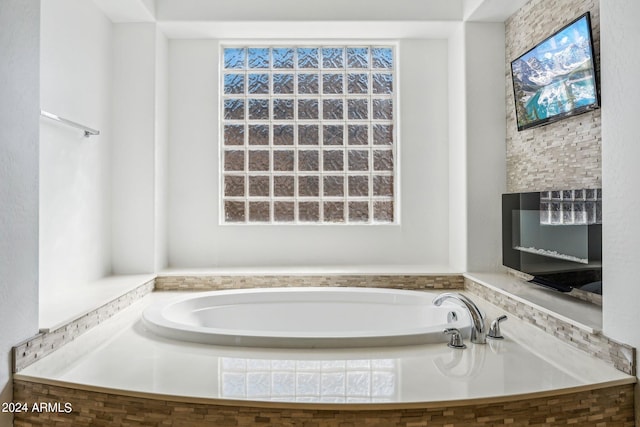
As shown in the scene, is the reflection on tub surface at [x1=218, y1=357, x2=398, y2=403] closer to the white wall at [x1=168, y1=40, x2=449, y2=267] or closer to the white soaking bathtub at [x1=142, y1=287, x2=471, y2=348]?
the white soaking bathtub at [x1=142, y1=287, x2=471, y2=348]

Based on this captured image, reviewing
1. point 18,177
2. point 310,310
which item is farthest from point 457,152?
point 18,177

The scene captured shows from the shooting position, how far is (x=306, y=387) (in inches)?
55.8

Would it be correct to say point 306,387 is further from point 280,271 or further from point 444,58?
point 444,58

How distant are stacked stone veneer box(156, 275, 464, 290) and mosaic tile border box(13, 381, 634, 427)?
4.74 ft

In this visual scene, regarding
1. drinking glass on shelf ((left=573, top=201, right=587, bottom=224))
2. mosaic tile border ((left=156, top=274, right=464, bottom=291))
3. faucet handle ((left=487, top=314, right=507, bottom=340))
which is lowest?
faucet handle ((left=487, top=314, right=507, bottom=340))

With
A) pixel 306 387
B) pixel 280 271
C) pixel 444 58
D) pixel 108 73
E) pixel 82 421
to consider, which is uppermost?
pixel 444 58

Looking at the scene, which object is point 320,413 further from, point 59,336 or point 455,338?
point 59,336

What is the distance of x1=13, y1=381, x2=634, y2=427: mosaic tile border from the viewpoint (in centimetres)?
132

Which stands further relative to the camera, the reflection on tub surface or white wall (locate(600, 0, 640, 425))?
white wall (locate(600, 0, 640, 425))

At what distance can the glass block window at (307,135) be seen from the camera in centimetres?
344

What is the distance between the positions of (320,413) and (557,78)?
206 centimetres

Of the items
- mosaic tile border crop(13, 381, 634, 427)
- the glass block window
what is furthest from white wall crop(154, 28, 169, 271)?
mosaic tile border crop(13, 381, 634, 427)

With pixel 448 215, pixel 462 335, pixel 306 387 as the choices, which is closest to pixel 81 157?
pixel 306 387

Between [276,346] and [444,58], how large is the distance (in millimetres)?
2677
